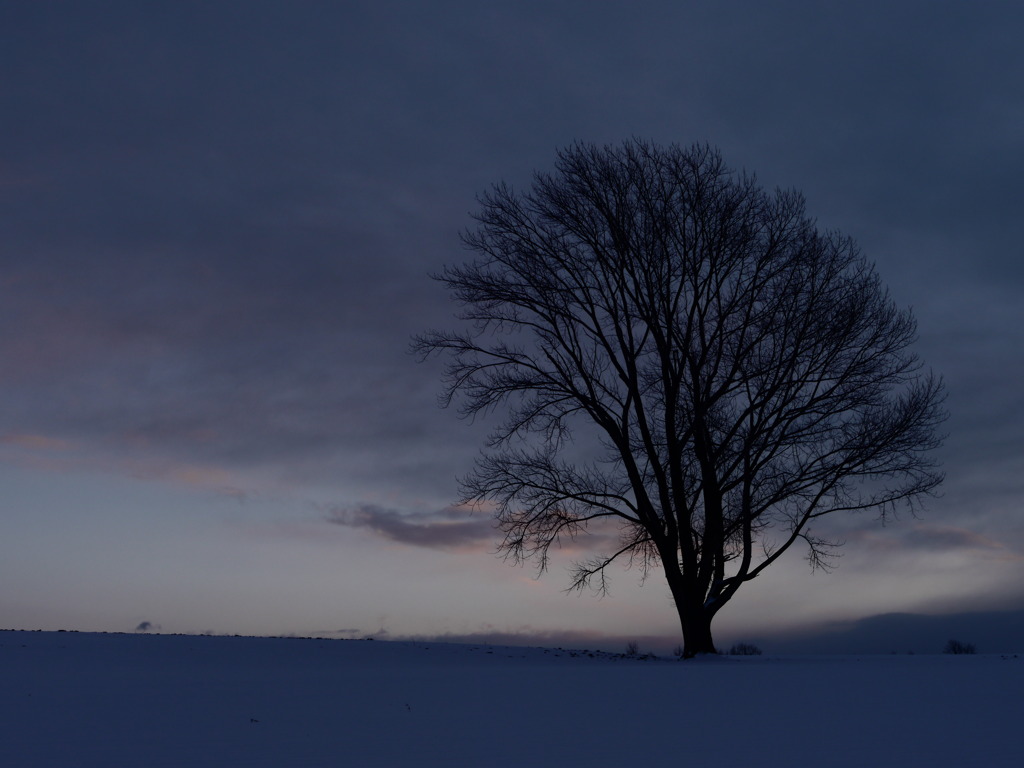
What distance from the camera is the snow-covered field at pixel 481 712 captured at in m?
9.60

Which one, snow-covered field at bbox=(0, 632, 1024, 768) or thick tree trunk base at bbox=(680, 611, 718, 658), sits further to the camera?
thick tree trunk base at bbox=(680, 611, 718, 658)

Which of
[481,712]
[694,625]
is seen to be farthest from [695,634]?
[481,712]

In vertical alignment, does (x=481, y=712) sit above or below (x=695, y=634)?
below

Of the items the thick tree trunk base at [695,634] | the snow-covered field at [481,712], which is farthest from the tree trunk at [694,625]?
the snow-covered field at [481,712]

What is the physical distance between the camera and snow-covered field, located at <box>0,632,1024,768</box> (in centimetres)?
960

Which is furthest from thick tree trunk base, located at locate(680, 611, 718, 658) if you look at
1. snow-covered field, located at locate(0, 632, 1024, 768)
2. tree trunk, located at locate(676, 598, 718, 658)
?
snow-covered field, located at locate(0, 632, 1024, 768)

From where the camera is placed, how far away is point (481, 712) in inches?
475

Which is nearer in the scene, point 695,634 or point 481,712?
point 481,712

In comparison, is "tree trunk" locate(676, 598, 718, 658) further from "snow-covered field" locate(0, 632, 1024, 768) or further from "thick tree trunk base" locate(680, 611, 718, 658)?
"snow-covered field" locate(0, 632, 1024, 768)

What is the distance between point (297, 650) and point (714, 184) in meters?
15.0

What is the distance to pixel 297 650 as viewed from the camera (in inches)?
794

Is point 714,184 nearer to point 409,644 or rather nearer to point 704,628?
point 704,628

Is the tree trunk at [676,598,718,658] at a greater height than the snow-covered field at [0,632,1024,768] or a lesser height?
greater

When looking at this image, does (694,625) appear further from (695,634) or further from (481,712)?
(481,712)
